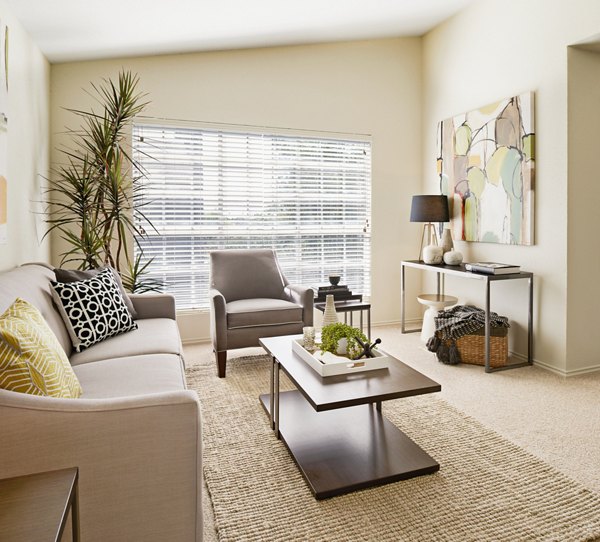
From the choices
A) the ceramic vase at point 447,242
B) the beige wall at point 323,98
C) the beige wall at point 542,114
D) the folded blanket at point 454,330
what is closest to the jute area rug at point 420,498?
the folded blanket at point 454,330

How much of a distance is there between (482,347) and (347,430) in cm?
171

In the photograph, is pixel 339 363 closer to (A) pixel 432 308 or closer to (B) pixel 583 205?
(A) pixel 432 308

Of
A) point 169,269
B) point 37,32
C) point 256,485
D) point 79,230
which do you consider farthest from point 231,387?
point 37,32

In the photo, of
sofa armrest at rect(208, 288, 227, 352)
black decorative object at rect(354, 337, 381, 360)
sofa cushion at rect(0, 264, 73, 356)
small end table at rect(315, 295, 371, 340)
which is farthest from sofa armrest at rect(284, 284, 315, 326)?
sofa cushion at rect(0, 264, 73, 356)

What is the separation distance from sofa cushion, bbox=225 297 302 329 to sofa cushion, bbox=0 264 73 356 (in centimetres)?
115

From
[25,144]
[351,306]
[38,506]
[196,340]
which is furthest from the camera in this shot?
[196,340]

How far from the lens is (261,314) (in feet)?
10.9

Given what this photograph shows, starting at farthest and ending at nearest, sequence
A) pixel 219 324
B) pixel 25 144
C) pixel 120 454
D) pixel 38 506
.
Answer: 1. pixel 219 324
2. pixel 25 144
3. pixel 120 454
4. pixel 38 506

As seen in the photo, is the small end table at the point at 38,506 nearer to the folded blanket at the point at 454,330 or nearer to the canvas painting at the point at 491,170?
the folded blanket at the point at 454,330

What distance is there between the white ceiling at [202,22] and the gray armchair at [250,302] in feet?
5.80

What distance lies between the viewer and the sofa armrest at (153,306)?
123 inches

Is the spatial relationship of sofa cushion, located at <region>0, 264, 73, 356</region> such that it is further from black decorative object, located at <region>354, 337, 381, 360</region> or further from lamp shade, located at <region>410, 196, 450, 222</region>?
lamp shade, located at <region>410, 196, 450, 222</region>

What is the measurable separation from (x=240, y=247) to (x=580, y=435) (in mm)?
3102

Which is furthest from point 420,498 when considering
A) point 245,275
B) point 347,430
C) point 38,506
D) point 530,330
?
point 245,275
